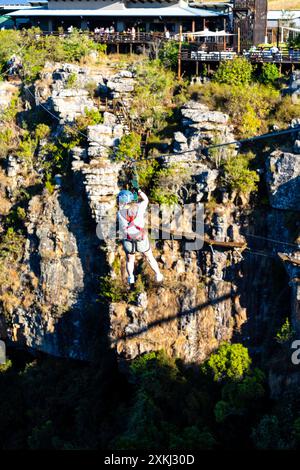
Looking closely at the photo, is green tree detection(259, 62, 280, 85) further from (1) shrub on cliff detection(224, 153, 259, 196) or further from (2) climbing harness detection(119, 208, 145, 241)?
(2) climbing harness detection(119, 208, 145, 241)

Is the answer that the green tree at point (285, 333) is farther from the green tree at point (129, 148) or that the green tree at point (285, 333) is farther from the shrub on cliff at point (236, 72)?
the shrub on cliff at point (236, 72)

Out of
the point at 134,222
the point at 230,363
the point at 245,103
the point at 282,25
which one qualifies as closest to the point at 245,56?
the point at 245,103

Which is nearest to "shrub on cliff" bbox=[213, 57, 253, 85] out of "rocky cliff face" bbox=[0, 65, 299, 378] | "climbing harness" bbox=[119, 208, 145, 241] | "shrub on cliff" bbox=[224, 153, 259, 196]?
"rocky cliff face" bbox=[0, 65, 299, 378]

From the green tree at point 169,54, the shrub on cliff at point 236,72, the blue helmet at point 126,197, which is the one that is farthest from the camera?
the green tree at point 169,54

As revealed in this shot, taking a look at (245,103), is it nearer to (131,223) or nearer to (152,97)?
(152,97)

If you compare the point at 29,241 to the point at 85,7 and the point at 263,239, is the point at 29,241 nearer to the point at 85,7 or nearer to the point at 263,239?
the point at 263,239

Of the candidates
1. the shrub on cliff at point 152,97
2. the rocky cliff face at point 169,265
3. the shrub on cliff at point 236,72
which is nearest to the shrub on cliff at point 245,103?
the shrub on cliff at point 236,72
